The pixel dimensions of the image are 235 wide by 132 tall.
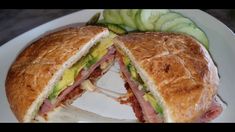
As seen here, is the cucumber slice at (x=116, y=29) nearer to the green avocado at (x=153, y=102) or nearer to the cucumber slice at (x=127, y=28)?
the cucumber slice at (x=127, y=28)

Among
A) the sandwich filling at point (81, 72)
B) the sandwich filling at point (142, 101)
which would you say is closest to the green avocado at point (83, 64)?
the sandwich filling at point (81, 72)

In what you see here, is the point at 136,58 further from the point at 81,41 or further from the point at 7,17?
the point at 7,17

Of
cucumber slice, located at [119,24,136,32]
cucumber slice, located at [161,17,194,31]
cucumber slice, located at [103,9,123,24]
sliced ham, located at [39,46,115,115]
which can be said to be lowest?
sliced ham, located at [39,46,115,115]

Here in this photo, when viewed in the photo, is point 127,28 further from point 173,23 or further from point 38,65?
point 38,65

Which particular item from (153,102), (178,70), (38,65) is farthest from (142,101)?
(38,65)

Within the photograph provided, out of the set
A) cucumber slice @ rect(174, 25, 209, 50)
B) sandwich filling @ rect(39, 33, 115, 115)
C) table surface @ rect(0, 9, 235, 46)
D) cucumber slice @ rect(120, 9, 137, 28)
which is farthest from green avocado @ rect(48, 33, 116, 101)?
table surface @ rect(0, 9, 235, 46)

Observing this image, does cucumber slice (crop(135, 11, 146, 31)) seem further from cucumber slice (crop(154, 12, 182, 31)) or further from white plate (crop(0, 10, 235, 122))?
white plate (crop(0, 10, 235, 122))

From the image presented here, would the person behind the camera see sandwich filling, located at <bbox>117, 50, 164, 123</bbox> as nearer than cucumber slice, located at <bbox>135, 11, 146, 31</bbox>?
Yes
